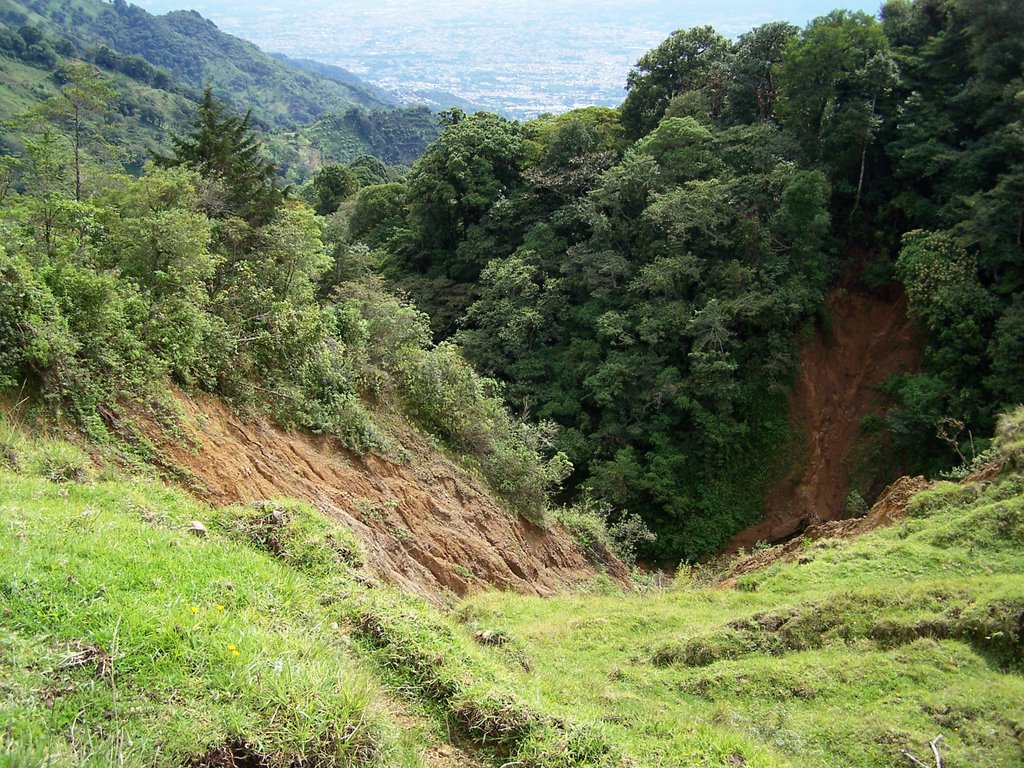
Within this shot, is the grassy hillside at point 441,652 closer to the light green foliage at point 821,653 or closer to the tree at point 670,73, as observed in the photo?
the light green foliage at point 821,653

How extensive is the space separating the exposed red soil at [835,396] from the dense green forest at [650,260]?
24.0 inches

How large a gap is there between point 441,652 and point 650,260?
786 inches

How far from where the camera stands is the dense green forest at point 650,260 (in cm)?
1327

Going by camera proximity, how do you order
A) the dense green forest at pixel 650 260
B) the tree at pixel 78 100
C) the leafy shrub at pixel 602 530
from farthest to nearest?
the tree at pixel 78 100 → the leafy shrub at pixel 602 530 → the dense green forest at pixel 650 260

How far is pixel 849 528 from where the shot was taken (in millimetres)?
13898

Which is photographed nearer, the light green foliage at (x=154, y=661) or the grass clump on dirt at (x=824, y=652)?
the light green foliage at (x=154, y=661)

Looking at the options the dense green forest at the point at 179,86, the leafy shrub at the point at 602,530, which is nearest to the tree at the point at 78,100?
the dense green forest at the point at 179,86

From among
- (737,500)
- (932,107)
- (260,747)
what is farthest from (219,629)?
(932,107)

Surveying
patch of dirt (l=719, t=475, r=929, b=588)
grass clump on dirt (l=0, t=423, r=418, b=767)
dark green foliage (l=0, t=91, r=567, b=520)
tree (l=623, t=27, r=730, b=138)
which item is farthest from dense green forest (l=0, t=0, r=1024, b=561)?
grass clump on dirt (l=0, t=423, r=418, b=767)

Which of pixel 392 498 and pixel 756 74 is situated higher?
pixel 756 74

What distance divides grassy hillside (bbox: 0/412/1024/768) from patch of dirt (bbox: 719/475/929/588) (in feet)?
4.45

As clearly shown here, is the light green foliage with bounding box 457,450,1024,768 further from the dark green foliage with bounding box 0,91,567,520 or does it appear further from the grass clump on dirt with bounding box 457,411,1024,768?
the dark green foliage with bounding box 0,91,567,520

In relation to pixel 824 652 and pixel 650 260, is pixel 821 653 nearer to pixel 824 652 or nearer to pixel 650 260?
pixel 824 652

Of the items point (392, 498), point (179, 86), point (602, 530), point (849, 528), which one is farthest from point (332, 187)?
point (179, 86)
